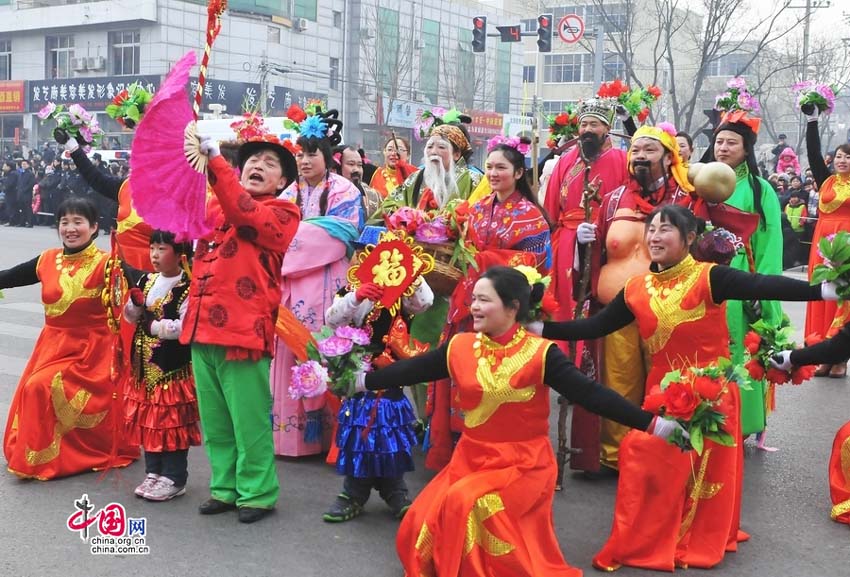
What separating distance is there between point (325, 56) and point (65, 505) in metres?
42.7

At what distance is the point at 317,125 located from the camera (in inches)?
244

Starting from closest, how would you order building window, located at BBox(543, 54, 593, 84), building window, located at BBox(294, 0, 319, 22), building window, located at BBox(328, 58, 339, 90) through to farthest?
1. building window, located at BBox(294, 0, 319, 22)
2. building window, located at BBox(328, 58, 339, 90)
3. building window, located at BBox(543, 54, 593, 84)

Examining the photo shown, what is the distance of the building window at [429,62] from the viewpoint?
4544 centimetres

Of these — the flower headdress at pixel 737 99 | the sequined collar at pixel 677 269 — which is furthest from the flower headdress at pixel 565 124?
the sequined collar at pixel 677 269

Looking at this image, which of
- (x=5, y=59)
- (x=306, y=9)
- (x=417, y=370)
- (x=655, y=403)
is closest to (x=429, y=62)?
(x=306, y=9)

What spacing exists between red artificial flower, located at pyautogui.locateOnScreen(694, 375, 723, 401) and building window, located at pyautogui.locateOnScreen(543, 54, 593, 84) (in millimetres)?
56102

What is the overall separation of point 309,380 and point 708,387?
1.73 m

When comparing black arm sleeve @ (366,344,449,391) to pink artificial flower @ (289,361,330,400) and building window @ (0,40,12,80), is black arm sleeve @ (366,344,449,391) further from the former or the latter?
building window @ (0,40,12,80)

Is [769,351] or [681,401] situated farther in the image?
[769,351]

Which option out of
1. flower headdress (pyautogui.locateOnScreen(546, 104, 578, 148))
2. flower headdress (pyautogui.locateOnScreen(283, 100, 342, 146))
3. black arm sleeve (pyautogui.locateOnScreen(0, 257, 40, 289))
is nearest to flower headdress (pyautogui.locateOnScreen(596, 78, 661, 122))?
flower headdress (pyautogui.locateOnScreen(546, 104, 578, 148))

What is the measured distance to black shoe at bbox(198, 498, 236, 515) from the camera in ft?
16.9

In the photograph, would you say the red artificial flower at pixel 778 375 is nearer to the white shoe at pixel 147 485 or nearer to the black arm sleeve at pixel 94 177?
the white shoe at pixel 147 485

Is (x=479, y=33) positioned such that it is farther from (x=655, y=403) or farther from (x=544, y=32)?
(x=655, y=403)

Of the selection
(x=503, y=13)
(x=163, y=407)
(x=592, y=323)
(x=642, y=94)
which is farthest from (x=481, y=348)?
(x=503, y=13)
